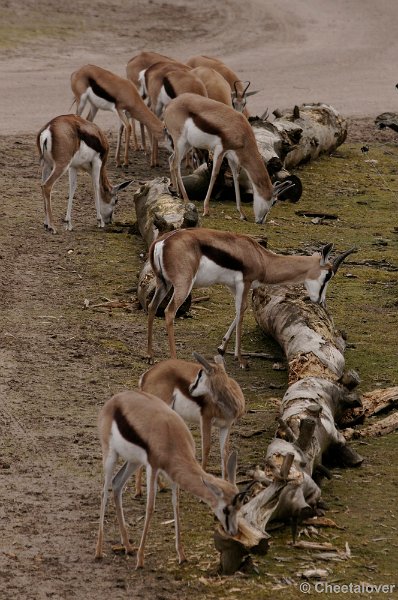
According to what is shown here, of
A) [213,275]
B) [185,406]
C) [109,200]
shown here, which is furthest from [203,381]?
[109,200]

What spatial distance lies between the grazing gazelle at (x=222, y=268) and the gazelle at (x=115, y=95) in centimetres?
592

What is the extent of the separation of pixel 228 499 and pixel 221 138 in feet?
27.6

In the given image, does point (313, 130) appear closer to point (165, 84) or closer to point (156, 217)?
point (165, 84)

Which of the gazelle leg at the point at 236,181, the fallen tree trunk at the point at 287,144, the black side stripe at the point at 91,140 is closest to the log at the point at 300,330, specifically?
the black side stripe at the point at 91,140

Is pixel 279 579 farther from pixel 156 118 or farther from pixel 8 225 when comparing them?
pixel 156 118

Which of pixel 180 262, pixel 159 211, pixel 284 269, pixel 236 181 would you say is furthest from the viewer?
pixel 236 181

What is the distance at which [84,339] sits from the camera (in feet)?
37.2

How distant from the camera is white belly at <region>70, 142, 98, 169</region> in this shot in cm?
1440

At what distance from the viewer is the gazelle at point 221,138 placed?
15.0 m

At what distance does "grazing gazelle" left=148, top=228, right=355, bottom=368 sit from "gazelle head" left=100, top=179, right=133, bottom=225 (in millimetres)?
3198

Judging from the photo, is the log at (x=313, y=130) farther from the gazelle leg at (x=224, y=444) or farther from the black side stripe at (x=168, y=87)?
the gazelle leg at (x=224, y=444)

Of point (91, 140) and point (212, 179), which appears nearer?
point (91, 140)

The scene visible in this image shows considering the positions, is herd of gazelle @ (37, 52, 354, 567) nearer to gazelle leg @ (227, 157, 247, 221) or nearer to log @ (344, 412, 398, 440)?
gazelle leg @ (227, 157, 247, 221)

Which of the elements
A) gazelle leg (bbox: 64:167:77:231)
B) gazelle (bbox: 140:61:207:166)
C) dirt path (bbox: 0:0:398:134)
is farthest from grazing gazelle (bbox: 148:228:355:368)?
dirt path (bbox: 0:0:398:134)
